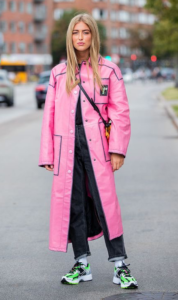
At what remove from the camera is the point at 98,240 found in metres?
6.18

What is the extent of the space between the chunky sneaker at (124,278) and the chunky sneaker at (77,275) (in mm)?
201

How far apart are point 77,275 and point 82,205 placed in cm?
49

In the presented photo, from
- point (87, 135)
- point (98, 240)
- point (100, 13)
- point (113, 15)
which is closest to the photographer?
point (87, 135)

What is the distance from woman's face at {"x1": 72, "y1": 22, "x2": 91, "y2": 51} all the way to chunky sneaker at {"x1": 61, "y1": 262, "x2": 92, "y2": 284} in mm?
1442

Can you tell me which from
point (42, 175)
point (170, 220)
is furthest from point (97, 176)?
point (42, 175)

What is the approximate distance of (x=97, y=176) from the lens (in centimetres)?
457

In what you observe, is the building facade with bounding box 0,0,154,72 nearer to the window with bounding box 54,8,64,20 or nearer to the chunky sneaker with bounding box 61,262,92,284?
the window with bounding box 54,8,64,20

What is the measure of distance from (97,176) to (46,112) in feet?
1.75

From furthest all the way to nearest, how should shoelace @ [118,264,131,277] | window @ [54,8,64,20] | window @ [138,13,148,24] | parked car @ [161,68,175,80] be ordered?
window @ [138,13,148,24] → window @ [54,8,64,20] → parked car @ [161,68,175,80] → shoelace @ [118,264,131,277]

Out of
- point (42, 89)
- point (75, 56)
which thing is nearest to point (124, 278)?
point (75, 56)

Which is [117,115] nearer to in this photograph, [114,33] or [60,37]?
[60,37]

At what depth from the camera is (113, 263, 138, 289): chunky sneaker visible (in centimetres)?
463

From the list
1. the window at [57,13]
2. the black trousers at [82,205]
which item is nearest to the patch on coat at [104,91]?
the black trousers at [82,205]

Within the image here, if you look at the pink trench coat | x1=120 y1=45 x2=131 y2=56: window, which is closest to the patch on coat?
the pink trench coat
